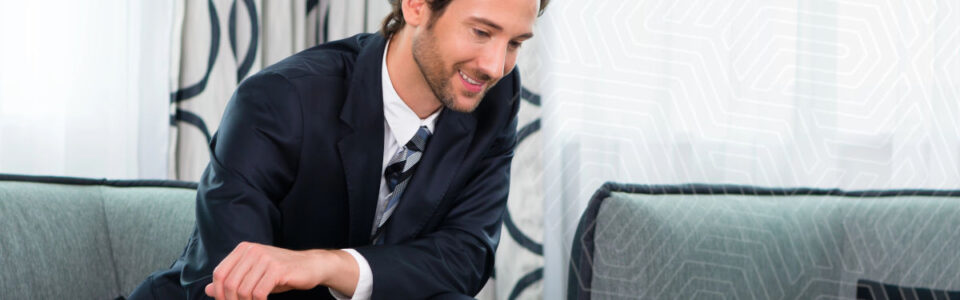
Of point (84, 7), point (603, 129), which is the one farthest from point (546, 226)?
point (84, 7)

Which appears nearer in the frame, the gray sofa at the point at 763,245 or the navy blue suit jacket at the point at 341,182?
the navy blue suit jacket at the point at 341,182

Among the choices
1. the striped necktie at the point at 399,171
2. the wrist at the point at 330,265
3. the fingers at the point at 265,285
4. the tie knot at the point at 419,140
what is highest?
the tie knot at the point at 419,140

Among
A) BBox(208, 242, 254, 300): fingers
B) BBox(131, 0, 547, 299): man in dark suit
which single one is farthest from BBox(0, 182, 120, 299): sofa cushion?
BBox(208, 242, 254, 300): fingers

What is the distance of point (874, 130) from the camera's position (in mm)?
1650

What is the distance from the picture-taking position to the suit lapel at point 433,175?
1.12 meters

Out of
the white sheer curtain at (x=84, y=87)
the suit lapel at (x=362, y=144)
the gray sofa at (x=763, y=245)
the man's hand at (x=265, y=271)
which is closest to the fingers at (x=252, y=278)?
the man's hand at (x=265, y=271)

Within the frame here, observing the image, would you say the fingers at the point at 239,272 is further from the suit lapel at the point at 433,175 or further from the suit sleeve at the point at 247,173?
the suit lapel at the point at 433,175

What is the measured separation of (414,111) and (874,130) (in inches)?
36.9

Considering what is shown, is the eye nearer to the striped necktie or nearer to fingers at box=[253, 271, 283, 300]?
the striped necktie

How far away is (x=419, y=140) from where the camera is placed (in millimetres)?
1146

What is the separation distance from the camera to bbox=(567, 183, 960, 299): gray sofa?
3.99 ft

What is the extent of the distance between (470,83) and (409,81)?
0.10 metres

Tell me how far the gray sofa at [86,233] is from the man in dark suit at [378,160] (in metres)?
0.22

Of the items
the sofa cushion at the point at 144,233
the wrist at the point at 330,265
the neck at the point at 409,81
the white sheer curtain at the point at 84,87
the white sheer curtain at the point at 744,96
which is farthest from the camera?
the white sheer curtain at the point at 84,87
